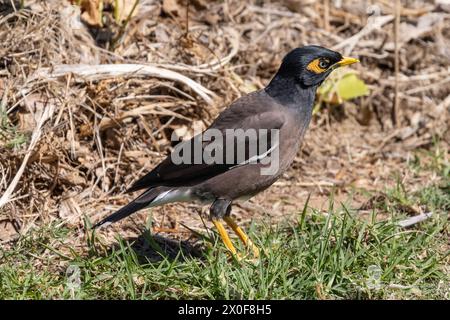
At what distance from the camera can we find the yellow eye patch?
5.75 metres

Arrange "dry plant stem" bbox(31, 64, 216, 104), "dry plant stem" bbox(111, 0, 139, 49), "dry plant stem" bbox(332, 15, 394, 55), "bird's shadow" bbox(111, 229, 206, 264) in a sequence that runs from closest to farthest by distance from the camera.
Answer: "bird's shadow" bbox(111, 229, 206, 264), "dry plant stem" bbox(31, 64, 216, 104), "dry plant stem" bbox(111, 0, 139, 49), "dry plant stem" bbox(332, 15, 394, 55)

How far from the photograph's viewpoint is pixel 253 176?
5.48m

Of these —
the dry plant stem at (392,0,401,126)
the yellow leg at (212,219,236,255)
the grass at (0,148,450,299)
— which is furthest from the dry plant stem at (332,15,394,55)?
the yellow leg at (212,219,236,255)

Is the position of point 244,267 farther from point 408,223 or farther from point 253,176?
point 408,223

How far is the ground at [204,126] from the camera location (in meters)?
4.86

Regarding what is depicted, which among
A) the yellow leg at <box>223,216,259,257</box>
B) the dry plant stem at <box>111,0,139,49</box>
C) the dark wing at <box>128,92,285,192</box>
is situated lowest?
the yellow leg at <box>223,216,259,257</box>

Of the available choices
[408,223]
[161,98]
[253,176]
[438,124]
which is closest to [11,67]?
[161,98]

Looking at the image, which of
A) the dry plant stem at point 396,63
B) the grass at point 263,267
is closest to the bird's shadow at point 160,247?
the grass at point 263,267

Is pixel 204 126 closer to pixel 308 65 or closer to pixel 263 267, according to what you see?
pixel 308 65

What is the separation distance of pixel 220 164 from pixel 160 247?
0.73 meters

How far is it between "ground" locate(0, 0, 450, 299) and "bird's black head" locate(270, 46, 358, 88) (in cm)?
88

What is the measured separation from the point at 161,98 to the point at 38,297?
102 inches

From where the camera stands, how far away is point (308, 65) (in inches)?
226

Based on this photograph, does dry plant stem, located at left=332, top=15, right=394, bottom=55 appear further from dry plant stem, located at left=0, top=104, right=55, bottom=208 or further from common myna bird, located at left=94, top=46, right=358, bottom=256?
dry plant stem, located at left=0, top=104, right=55, bottom=208
